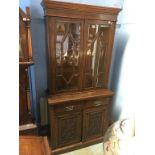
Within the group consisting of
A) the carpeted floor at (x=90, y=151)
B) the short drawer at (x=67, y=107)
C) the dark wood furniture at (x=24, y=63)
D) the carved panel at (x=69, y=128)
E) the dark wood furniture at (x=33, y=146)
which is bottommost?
the carpeted floor at (x=90, y=151)

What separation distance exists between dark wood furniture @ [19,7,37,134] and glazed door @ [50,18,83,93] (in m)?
0.27

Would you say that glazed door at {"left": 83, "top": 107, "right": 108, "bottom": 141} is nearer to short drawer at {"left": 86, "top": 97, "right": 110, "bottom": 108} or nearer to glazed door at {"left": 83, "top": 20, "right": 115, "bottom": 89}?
short drawer at {"left": 86, "top": 97, "right": 110, "bottom": 108}

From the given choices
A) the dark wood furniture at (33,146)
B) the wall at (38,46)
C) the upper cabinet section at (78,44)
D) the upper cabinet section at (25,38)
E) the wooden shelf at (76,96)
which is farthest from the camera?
the wall at (38,46)

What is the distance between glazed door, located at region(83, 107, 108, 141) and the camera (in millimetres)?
2025

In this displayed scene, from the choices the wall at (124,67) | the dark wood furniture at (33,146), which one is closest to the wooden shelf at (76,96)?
the wall at (124,67)

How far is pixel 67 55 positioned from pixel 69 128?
966 millimetres

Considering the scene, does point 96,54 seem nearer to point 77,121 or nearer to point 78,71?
point 78,71

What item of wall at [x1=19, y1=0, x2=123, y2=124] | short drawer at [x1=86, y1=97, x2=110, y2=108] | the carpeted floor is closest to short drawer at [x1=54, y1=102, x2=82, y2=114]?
short drawer at [x1=86, y1=97, x2=110, y2=108]

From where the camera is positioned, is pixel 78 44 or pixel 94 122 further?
pixel 94 122

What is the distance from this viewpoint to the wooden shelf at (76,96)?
176 cm

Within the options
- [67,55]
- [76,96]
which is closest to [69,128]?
[76,96]

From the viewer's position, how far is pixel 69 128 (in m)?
1.96

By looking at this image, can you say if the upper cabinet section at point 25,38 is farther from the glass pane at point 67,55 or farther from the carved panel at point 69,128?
the carved panel at point 69,128

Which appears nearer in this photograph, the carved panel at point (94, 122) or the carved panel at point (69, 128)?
the carved panel at point (69, 128)
